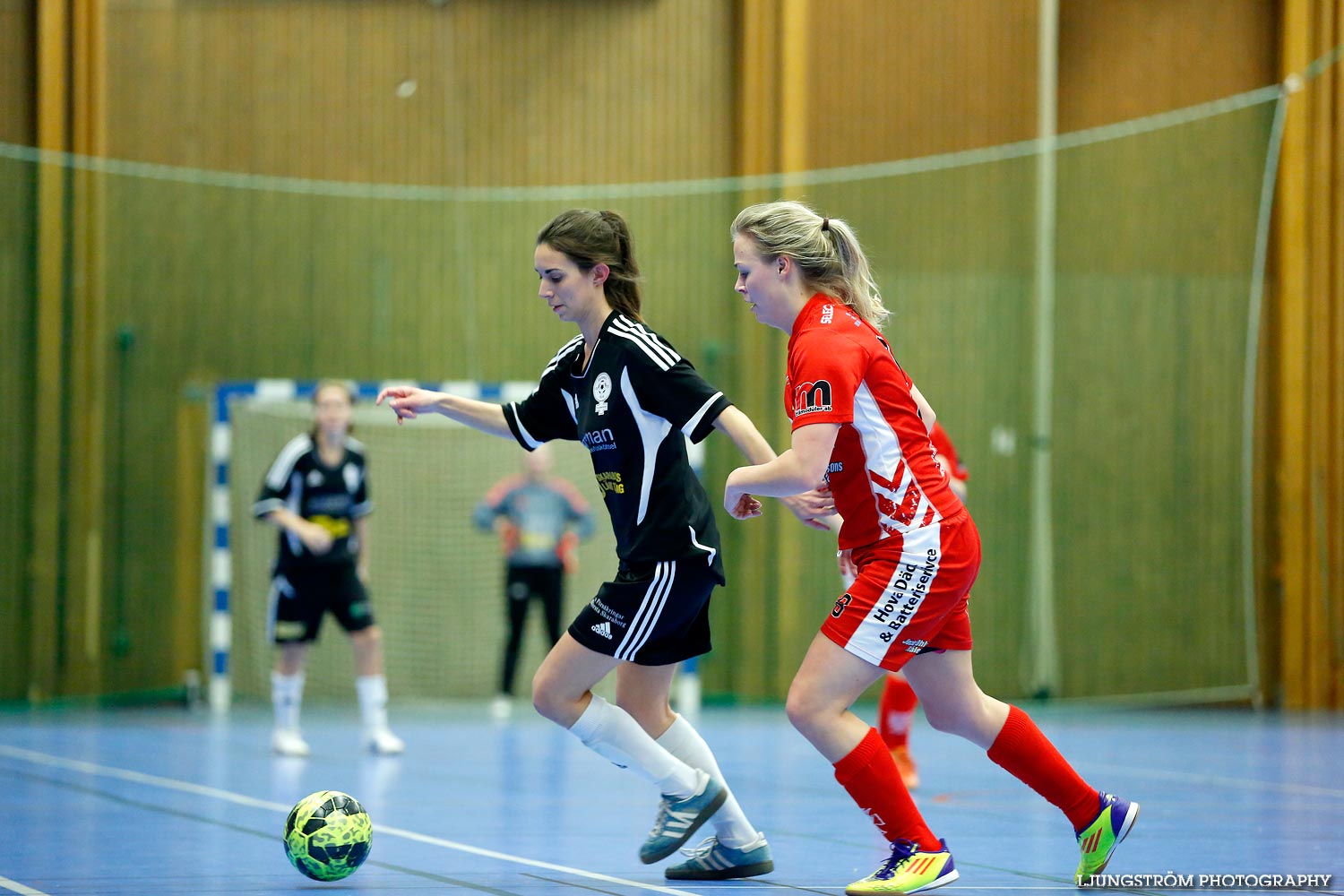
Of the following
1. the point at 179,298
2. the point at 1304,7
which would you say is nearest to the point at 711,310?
the point at 179,298

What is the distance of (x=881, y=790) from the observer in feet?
11.6

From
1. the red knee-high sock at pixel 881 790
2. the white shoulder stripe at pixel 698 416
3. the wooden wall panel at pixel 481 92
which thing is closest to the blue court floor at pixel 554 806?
the red knee-high sock at pixel 881 790

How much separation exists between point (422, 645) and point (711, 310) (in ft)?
9.93

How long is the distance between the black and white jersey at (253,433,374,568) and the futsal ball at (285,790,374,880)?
3.78 meters

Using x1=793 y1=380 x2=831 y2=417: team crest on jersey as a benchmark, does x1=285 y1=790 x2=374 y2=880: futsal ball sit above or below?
below

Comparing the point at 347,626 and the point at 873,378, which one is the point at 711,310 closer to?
the point at 347,626

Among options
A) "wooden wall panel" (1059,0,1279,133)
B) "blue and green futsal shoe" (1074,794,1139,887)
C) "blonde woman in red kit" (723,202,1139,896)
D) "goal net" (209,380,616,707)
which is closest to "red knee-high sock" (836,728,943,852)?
"blonde woman in red kit" (723,202,1139,896)

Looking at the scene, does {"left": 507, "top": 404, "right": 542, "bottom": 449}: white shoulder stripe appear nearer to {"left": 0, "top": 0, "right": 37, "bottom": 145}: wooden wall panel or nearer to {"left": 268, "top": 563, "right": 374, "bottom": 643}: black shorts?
{"left": 268, "top": 563, "right": 374, "bottom": 643}: black shorts

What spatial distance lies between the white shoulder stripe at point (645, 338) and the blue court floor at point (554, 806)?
1.33 metres

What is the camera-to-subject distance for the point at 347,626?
758cm

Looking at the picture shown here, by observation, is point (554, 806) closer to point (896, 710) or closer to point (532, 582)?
point (896, 710)

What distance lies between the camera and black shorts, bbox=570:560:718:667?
3766 mm

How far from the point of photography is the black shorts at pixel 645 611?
3.77 metres

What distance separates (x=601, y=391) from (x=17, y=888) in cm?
191
